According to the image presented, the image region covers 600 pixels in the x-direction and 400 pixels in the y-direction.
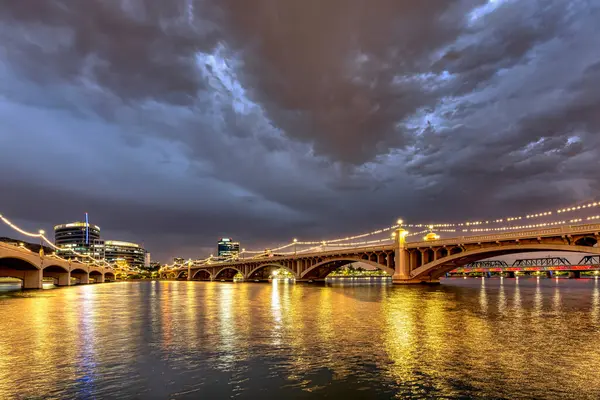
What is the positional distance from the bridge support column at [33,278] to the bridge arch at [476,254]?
9453 cm

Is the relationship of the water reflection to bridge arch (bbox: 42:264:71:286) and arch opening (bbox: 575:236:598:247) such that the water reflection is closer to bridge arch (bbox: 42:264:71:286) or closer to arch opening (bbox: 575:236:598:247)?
arch opening (bbox: 575:236:598:247)

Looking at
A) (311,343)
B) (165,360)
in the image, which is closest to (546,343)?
(311,343)

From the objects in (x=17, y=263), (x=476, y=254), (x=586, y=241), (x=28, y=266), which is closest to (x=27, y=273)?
(x=28, y=266)

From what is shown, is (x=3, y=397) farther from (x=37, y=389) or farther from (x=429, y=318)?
(x=429, y=318)

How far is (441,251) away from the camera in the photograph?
95.1 m

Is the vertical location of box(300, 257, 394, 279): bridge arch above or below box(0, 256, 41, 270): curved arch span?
below

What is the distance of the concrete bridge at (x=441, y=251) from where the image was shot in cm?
6506

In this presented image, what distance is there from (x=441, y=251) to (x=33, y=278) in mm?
102781

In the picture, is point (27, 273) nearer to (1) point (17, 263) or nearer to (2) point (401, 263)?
(1) point (17, 263)

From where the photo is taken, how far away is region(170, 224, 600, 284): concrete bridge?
65062 millimetres

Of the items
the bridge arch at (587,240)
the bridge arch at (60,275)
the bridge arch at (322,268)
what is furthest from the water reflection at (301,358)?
the bridge arch at (60,275)

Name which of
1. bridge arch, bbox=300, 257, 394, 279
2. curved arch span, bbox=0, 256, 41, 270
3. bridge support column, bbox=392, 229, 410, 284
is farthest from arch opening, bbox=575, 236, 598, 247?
curved arch span, bbox=0, 256, 41, 270

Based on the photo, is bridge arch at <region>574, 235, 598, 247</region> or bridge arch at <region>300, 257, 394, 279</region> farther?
bridge arch at <region>300, 257, 394, 279</region>

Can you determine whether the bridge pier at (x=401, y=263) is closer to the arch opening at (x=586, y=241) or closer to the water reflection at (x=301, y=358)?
the arch opening at (x=586, y=241)
